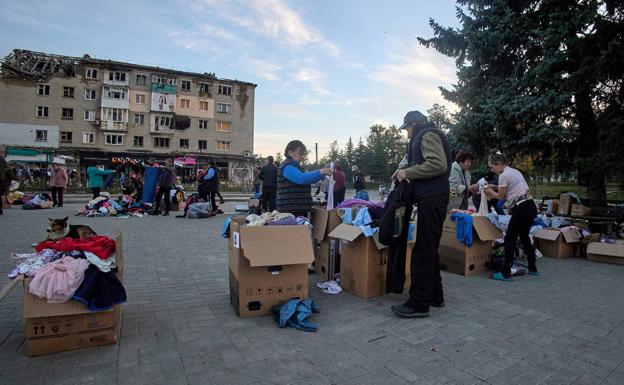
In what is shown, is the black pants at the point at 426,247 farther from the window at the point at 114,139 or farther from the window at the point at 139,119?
the window at the point at 139,119

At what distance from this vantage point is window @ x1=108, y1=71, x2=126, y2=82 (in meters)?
42.4

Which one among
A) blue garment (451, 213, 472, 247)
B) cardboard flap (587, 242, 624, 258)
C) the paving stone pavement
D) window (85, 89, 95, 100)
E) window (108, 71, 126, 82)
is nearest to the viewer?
the paving stone pavement

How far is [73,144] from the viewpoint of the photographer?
135ft

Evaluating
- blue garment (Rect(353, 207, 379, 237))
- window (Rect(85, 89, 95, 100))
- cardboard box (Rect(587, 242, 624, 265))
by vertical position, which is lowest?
cardboard box (Rect(587, 242, 624, 265))

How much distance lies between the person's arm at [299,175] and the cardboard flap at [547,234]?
5430 mm

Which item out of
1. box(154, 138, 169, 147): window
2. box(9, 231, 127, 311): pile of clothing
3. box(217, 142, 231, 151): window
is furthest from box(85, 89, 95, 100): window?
box(9, 231, 127, 311): pile of clothing

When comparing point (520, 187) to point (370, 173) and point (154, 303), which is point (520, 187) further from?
point (370, 173)

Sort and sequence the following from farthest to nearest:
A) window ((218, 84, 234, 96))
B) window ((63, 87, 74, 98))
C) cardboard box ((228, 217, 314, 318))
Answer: window ((218, 84, 234, 96)), window ((63, 87, 74, 98)), cardboard box ((228, 217, 314, 318))

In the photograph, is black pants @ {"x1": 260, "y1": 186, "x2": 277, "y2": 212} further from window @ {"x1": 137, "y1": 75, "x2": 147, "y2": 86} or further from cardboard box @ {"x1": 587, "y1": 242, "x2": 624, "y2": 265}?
window @ {"x1": 137, "y1": 75, "x2": 147, "y2": 86}

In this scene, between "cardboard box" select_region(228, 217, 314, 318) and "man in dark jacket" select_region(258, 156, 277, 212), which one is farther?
"man in dark jacket" select_region(258, 156, 277, 212)

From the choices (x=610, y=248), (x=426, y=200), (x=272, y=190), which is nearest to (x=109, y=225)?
(x=272, y=190)

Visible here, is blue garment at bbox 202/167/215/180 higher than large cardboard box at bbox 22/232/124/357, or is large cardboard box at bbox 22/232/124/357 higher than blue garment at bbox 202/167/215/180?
blue garment at bbox 202/167/215/180

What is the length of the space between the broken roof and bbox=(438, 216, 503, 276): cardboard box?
153 feet

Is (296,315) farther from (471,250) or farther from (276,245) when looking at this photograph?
(471,250)
